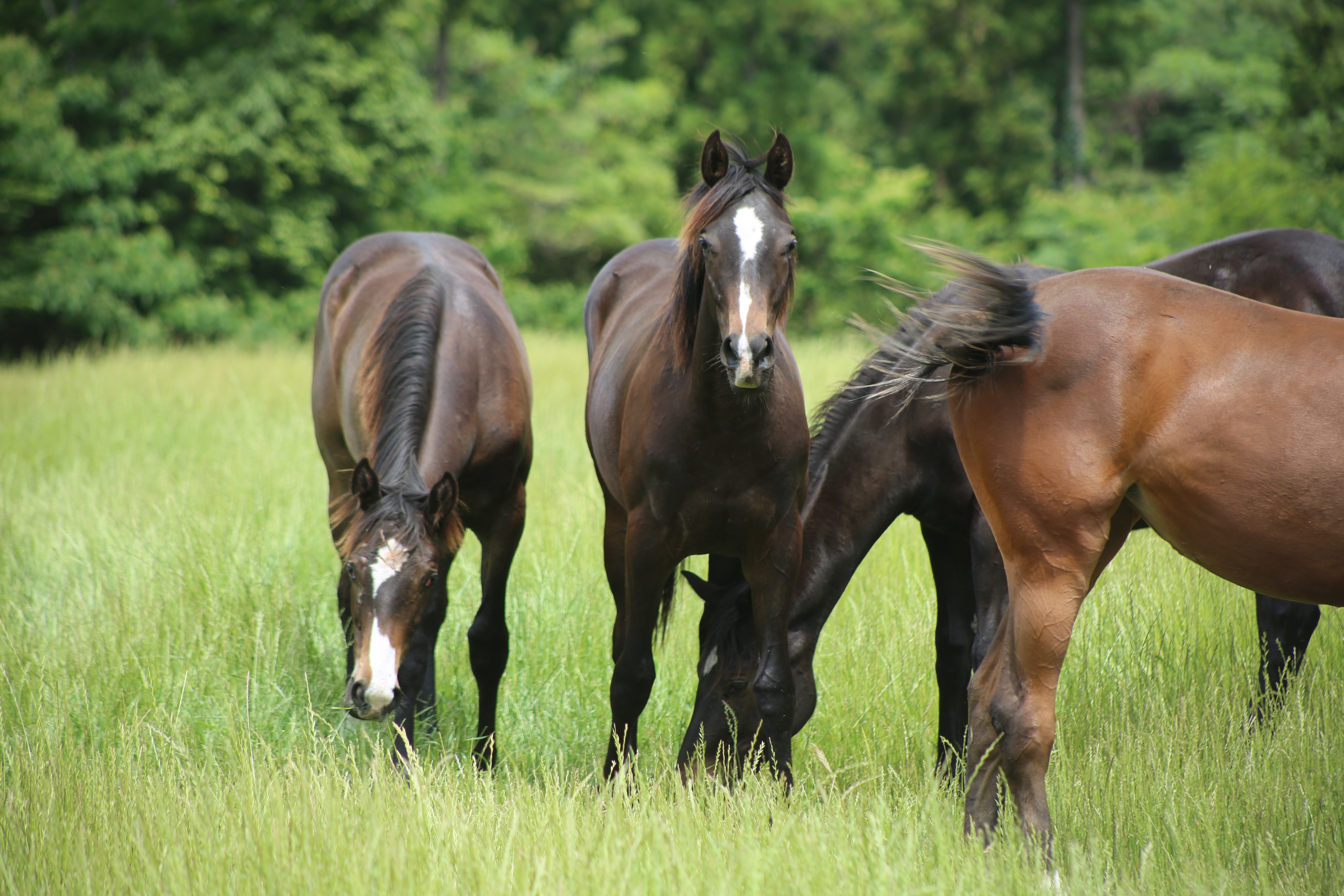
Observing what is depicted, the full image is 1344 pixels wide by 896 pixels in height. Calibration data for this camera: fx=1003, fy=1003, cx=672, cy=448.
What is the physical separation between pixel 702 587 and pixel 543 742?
112 centimetres

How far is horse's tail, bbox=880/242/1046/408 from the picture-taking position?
8.67 feet

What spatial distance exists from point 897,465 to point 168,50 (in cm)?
1923

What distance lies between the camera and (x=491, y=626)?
424cm

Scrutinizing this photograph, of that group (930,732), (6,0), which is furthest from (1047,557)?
(6,0)

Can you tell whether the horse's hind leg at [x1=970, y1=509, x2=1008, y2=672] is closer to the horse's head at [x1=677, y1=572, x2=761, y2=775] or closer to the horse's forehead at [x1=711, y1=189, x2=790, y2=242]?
the horse's head at [x1=677, y1=572, x2=761, y2=775]

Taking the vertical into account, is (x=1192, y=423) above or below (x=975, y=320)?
below

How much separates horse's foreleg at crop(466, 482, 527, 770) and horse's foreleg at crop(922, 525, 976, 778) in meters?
1.78

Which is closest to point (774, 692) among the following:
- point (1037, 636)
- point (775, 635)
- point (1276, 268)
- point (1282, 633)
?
point (775, 635)

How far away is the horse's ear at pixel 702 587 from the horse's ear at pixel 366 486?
43.0 inches

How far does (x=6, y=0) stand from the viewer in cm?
1708

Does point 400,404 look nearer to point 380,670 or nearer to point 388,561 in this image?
point 388,561

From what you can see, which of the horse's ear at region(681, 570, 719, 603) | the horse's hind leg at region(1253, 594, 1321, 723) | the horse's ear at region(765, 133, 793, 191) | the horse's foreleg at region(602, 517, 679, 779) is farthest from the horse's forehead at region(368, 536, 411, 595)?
the horse's hind leg at region(1253, 594, 1321, 723)

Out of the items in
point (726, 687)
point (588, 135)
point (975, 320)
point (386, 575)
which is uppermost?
point (588, 135)

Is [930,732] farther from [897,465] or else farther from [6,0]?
[6,0]
